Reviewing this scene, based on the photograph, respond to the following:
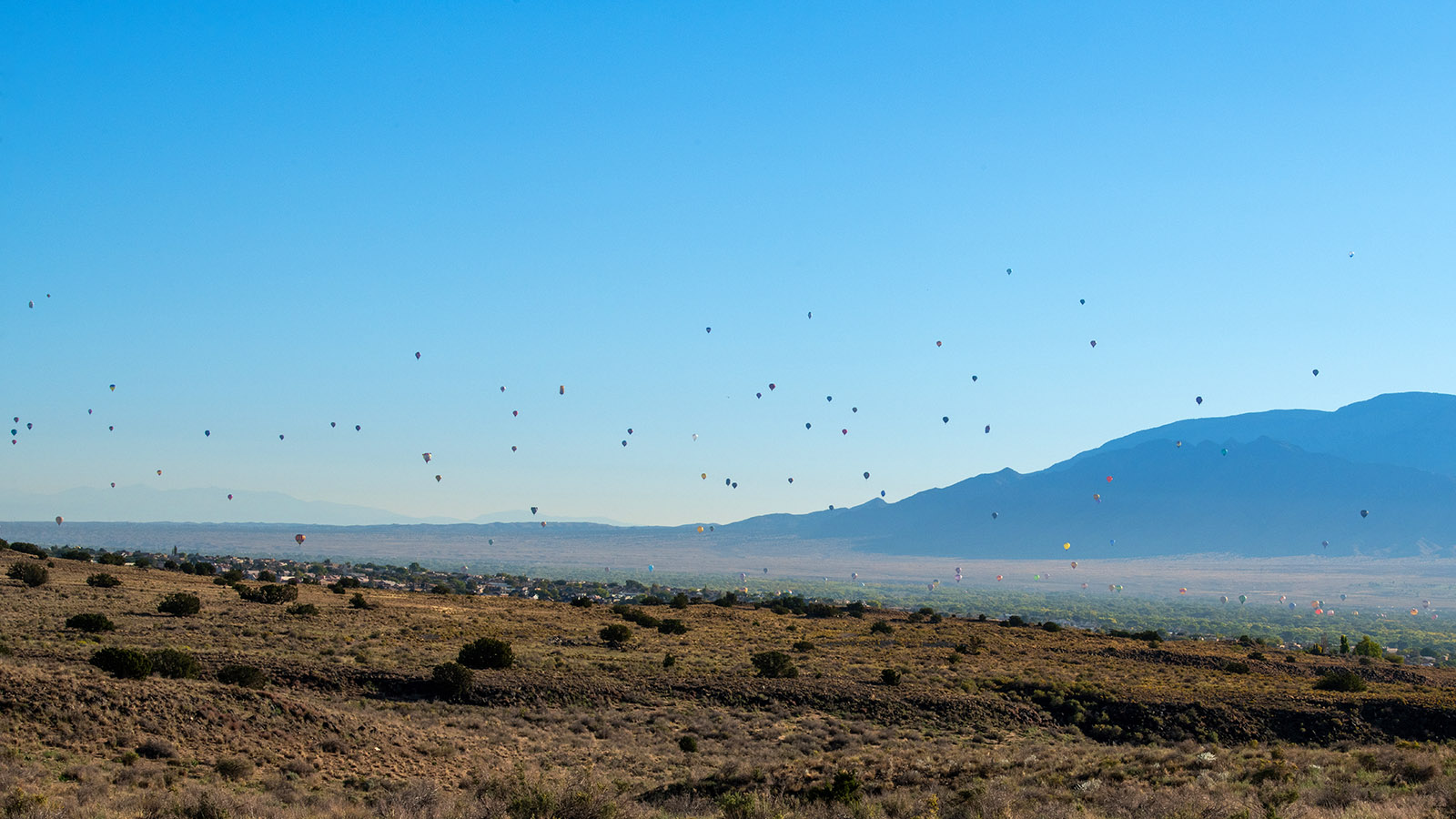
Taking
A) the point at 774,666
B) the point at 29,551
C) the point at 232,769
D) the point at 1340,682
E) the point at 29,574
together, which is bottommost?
the point at 1340,682

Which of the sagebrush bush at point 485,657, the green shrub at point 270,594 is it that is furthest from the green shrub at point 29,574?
the sagebrush bush at point 485,657

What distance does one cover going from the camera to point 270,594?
53594 mm

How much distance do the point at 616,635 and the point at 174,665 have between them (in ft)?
70.4

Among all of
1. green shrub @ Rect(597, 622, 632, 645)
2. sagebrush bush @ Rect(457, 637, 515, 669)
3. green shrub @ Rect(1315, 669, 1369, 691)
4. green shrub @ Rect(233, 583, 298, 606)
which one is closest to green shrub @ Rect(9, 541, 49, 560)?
green shrub @ Rect(233, 583, 298, 606)

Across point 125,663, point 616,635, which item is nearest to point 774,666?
point 616,635

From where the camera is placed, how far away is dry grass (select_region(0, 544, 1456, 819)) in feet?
66.4

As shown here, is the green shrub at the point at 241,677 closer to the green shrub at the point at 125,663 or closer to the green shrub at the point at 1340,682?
the green shrub at the point at 125,663

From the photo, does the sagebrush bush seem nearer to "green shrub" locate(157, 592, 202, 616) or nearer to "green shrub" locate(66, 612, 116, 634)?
"green shrub" locate(66, 612, 116, 634)

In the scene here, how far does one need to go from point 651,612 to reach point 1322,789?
4845 centimetres

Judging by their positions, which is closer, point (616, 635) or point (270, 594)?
point (616, 635)

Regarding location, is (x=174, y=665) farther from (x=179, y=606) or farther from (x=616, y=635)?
(x=616, y=635)

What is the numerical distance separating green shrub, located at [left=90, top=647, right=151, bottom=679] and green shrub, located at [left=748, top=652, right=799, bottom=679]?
72.3 ft

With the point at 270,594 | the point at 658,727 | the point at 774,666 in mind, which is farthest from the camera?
the point at 270,594

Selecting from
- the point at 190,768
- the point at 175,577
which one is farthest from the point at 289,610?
the point at 190,768
